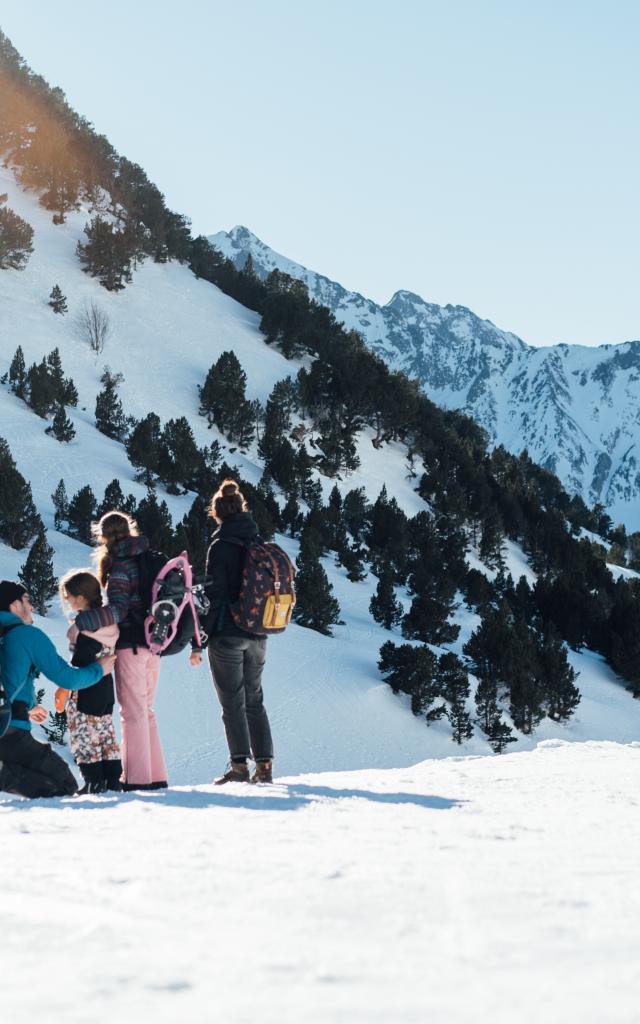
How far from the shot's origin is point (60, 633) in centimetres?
1505

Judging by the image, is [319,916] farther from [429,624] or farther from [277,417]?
[277,417]

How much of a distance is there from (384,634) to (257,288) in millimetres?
32768

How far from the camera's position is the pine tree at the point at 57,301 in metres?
35.2

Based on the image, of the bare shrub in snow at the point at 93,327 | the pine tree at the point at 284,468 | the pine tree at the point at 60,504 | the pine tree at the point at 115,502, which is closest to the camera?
the pine tree at the point at 60,504

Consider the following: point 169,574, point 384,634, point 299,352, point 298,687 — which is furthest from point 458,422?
point 169,574

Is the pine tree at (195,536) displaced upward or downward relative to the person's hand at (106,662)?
downward

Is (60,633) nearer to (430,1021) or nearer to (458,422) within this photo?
(430,1021)

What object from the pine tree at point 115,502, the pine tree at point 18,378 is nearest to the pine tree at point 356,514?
the pine tree at point 115,502

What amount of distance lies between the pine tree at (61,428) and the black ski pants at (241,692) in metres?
22.2

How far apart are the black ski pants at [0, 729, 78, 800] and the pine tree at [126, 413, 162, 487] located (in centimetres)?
2098

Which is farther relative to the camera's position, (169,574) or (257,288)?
(257,288)

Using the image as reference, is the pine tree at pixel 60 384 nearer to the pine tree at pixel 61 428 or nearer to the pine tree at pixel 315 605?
the pine tree at pixel 61 428

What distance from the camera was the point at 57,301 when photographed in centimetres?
3522

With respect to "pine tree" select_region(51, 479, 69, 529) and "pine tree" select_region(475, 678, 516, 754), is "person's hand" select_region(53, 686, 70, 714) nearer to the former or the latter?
"pine tree" select_region(475, 678, 516, 754)
